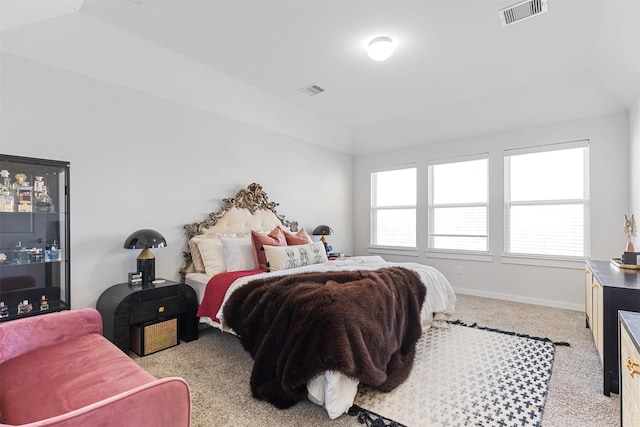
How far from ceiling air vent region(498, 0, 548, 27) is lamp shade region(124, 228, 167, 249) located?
3.59 m

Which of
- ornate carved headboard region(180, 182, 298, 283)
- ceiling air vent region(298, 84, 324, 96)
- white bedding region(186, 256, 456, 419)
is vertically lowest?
white bedding region(186, 256, 456, 419)

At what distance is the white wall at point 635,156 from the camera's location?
10.5 ft

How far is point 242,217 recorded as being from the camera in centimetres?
404

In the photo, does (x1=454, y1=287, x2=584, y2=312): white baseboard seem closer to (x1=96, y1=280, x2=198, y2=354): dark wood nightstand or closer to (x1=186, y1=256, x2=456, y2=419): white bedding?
(x1=186, y1=256, x2=456, y2=419): white bedding

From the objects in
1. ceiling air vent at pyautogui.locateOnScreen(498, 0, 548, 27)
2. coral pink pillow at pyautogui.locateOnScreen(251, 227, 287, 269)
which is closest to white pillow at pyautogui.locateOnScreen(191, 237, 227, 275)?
coral pink pillow at pyautogui.locateOnScreen(251, 227, 287, 269)

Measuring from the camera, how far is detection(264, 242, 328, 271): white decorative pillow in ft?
10.7

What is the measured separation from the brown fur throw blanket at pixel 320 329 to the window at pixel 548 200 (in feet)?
9.18

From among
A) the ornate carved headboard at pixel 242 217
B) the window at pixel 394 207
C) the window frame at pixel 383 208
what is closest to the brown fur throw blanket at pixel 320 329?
the ornate carved headboard at pixel 242 217

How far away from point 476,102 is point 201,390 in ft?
15.1

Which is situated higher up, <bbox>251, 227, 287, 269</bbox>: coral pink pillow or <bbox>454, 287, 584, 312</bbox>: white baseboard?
<bbox>251, 227, 287, 269</bbox>: coral pink pillow

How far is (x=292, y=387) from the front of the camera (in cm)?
190

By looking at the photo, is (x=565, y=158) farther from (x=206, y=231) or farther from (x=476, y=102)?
(x=206, y=231)

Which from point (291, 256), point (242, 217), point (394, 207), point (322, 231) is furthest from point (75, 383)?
point (394, 207)

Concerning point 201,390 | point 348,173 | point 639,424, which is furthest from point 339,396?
point 348,173
